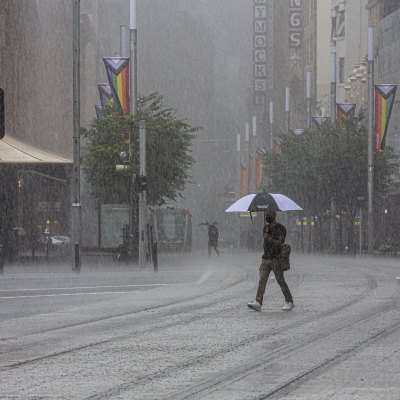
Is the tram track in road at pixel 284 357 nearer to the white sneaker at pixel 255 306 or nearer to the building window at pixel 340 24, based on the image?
the white sneaker at pixel 255 306

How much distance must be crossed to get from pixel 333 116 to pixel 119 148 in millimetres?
32526

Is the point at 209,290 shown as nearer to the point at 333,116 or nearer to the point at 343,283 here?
the point at 343,283

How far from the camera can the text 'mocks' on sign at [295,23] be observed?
14325cm

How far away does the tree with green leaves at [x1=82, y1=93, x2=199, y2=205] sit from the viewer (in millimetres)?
60406

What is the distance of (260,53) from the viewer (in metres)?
147

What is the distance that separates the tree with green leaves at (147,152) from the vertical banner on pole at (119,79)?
7.10 meters

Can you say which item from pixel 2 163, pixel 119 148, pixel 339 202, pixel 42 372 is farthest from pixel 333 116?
pixel 42 372

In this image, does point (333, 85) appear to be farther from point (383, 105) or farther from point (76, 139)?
point (76, 139)

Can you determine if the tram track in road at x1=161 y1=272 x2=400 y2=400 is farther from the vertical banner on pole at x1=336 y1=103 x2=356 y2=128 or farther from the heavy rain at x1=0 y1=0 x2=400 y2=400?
the vertical banner on pole at x1=336 y1=103 x2=356 y2=128

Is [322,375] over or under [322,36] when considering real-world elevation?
under

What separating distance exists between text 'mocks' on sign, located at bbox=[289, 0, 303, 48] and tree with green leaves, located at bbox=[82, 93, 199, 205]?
82152 millimetres

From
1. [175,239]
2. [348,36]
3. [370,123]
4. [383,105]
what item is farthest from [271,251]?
[348,36]

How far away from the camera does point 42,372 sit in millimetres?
14180

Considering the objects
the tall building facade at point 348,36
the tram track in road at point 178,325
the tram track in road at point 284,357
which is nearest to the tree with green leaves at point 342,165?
the tall building facade at point 348,36
